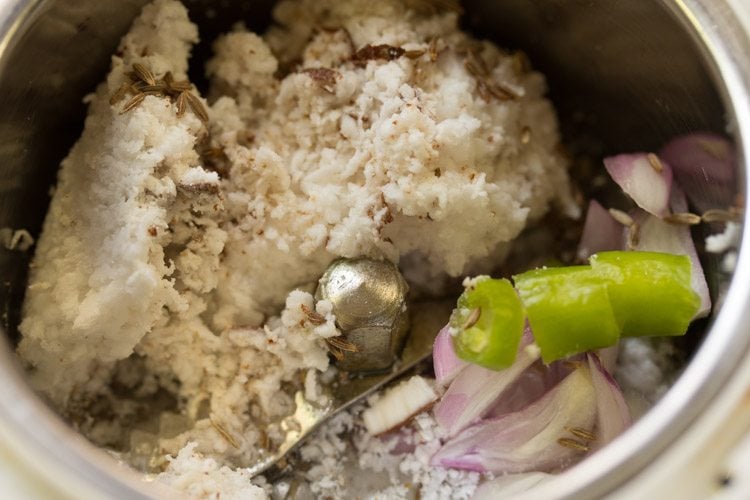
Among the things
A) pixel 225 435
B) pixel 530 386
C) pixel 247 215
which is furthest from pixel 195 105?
pixel 530 386

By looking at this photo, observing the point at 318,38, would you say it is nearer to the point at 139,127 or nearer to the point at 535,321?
the point at 139,127

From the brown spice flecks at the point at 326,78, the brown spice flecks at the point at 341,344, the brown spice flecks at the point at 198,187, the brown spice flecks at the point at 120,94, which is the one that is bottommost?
the brown spice flecks at the point at 341,344

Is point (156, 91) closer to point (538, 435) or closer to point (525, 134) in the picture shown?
point (525, 134)

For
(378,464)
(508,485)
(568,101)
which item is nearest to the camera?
(508,485)

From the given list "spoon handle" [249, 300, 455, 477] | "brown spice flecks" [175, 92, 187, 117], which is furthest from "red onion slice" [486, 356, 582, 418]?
"brown spice flecks" [175, 92, 187, 117]

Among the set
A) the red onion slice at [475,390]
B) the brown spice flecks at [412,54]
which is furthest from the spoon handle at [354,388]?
the brown spice flecks at [412,54]

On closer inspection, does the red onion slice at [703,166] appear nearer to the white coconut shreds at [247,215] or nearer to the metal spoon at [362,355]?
the white coconut shreds at [247,215]

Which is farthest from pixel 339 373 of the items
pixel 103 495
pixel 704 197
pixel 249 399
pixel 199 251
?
pixel 704 197
